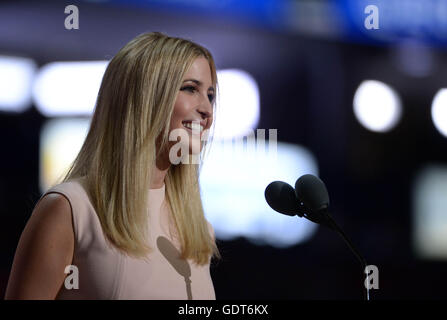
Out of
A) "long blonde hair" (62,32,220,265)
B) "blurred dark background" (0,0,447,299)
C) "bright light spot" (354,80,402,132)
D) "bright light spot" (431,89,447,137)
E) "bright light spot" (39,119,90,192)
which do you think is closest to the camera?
"long blonde hair" (62,32,220,265)

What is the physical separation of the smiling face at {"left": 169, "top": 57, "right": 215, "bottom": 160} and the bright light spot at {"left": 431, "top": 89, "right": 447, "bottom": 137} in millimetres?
3672

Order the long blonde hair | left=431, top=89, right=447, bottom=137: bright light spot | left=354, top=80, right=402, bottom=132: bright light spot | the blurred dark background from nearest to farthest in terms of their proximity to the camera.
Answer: the long blonde hair, the blurred dark background, left=354, top=80, right=402, bottom=132: bright light spot, left=431, top=89, right=447, bottom=137: bright light spot

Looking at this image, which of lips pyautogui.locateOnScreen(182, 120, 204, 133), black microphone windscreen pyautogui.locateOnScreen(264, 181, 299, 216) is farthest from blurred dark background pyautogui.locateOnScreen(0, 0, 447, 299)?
black microphone windscreen pyautogui.locateOnScreen(264, 181, 299, 216)

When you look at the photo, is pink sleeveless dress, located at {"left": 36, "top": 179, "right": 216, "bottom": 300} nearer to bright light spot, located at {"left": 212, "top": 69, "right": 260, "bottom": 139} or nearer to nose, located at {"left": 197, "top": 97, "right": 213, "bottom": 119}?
nose, located at {"left": 197, "top": 97, "right": 213, "bottom": 119}

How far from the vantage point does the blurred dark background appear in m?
4.03

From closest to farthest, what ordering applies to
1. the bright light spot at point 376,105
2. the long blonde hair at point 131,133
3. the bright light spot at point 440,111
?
1. the long blonde hair at point 131,133
2. the bright light spot at point 376,105
3. the bright light spot at point 440,111

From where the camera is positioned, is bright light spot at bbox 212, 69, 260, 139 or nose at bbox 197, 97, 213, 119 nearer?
nose at bbox 197, 97, 213, 119

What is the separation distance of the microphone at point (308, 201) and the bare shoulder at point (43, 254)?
43 cm

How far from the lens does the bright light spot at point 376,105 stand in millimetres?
4609

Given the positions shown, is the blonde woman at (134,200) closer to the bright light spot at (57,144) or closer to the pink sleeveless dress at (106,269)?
the pink sleeveless dress at (106,269)

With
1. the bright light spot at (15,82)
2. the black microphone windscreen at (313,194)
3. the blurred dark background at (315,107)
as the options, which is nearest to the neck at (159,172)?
the black microphone windscreen at (313,194)

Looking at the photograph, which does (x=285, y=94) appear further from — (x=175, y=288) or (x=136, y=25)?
(x=175, y=288)

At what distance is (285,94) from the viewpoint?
4.59 m
